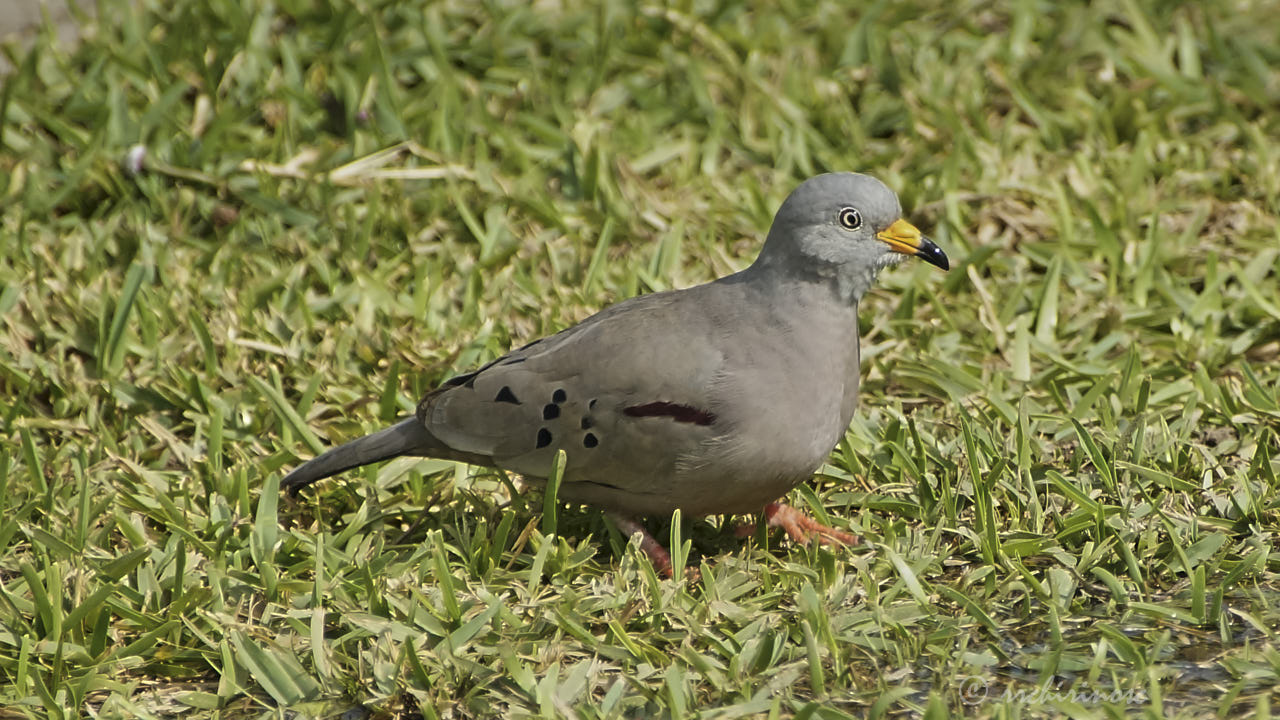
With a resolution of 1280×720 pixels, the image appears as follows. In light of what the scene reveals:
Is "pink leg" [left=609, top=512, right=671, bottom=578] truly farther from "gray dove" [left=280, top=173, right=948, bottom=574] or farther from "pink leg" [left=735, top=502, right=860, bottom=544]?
"pink leg" [left=735, top=502, right=860, bottom=544]

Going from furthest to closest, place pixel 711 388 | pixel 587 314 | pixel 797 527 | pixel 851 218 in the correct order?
1. pixel 587 314
2. pixel 797 527
3. pixel 851 218
4. pixel 711 388

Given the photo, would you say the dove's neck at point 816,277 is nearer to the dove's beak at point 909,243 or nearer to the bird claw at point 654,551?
the dove's beak at point 909,243

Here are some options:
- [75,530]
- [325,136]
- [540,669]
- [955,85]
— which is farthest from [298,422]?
[955,85]

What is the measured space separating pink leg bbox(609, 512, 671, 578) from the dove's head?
87 cm

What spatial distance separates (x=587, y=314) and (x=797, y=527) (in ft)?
4.92

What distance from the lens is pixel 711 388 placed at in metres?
4.11

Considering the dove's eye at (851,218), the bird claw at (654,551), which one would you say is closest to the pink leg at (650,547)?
the bird claw at (654,551)

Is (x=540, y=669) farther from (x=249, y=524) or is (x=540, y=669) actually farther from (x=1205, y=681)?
(x=1205, y=681)

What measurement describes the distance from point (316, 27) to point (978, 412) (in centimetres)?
380

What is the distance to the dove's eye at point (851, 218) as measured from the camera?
4.23 metres

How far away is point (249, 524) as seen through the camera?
4562mm

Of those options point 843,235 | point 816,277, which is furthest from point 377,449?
point 843,235

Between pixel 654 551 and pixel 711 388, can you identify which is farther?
pixel 654 551

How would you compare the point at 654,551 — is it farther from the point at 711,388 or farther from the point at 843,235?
the point at 843,235
